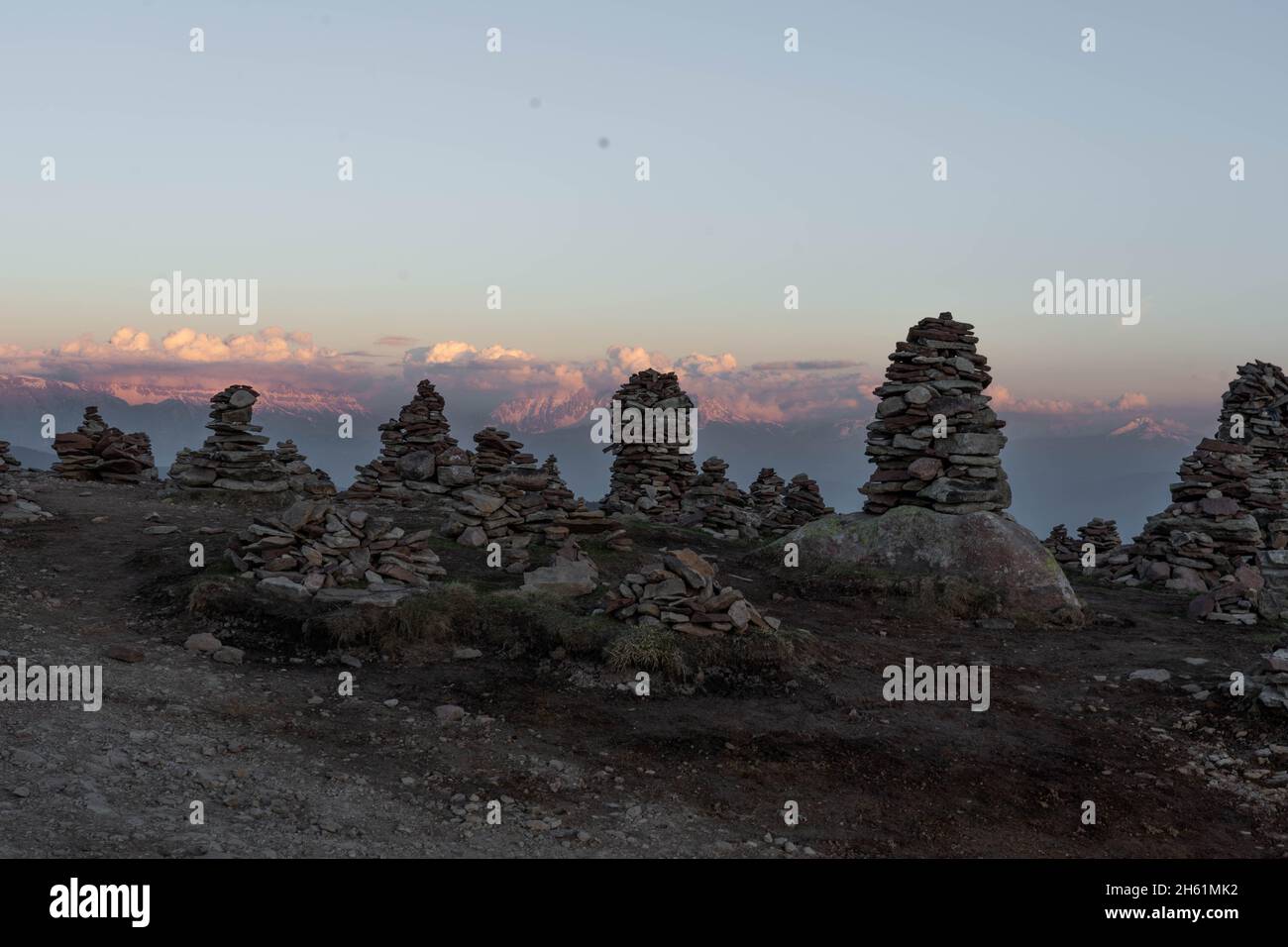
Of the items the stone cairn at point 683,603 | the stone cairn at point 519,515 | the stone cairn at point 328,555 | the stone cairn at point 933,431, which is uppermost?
the stone cairn at point 933,431

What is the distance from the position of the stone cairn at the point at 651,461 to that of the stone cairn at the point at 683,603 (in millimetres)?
19896

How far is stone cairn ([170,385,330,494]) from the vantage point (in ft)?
84.1

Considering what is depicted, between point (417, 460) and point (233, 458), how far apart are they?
6083 millimetres

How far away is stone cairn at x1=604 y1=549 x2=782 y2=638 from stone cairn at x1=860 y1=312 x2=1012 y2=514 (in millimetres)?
8128

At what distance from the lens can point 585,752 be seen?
35.6 ft

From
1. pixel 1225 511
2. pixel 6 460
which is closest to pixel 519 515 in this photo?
pixel 1225 511

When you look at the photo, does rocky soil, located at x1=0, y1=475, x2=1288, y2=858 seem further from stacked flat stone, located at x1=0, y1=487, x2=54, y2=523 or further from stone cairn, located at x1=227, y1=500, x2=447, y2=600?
stacked flat stone, located at x1=0, y1=487, x2=54, y2=523

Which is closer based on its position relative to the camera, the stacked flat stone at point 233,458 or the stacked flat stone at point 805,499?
the stacked flat stone at point 233,458

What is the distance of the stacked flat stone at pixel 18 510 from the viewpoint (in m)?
19.8

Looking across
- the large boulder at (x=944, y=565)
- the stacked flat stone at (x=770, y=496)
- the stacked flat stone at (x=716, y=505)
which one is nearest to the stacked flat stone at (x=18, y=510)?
the large boulder at (x=944, y=565)

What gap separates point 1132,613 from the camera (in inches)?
804

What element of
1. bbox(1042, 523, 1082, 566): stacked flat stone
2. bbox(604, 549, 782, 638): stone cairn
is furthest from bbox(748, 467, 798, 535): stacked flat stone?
bbox(604, 549, 782, 638): stone cairn

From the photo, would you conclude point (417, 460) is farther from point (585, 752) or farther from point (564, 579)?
point (585, 752)

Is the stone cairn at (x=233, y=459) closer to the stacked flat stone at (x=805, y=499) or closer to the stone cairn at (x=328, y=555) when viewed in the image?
the stone cairn at (x=328, y=555)
